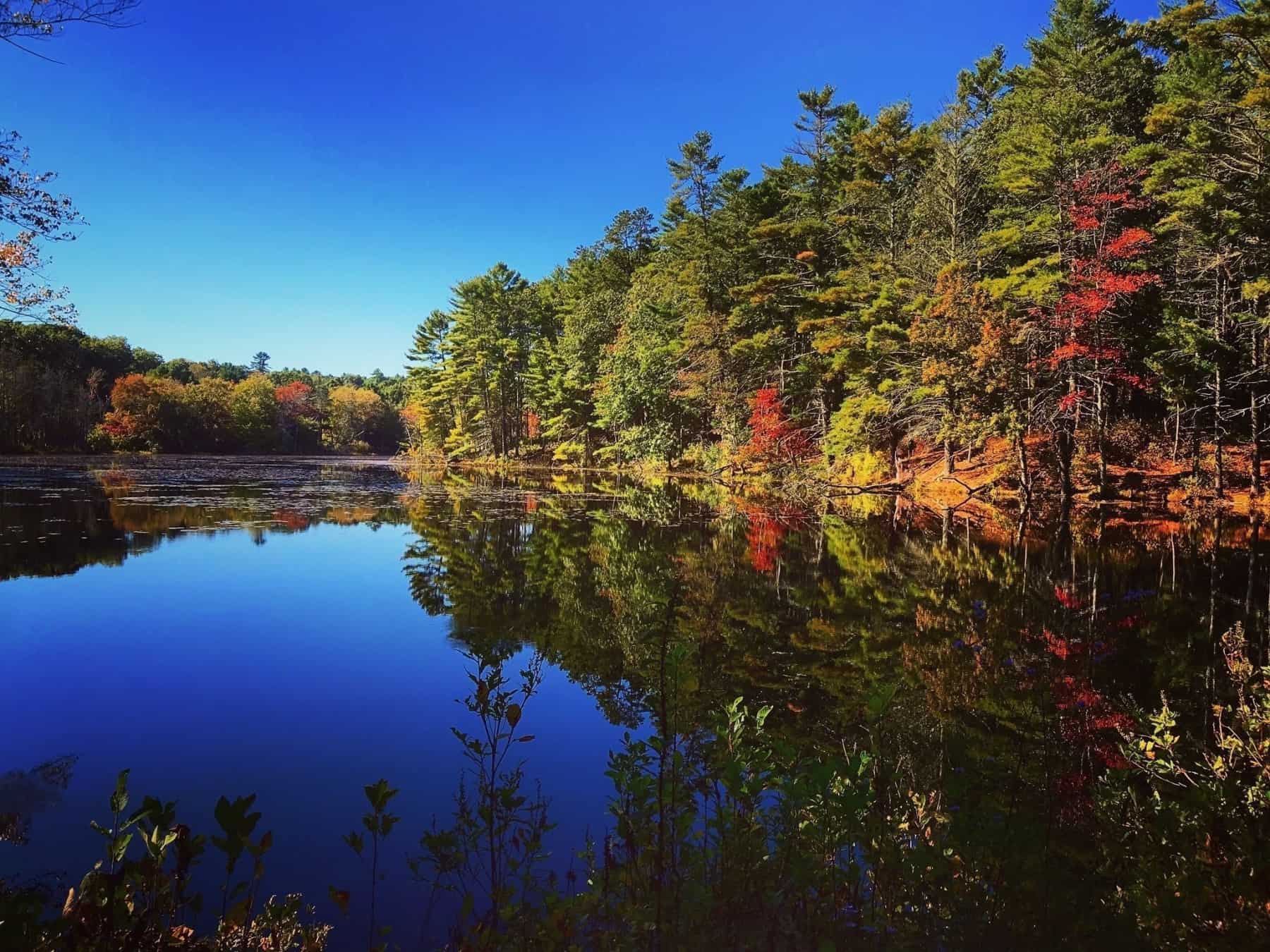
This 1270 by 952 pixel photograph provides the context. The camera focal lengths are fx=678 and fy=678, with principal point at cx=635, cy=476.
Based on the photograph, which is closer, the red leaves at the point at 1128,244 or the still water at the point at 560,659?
the still water at the point at 560,659

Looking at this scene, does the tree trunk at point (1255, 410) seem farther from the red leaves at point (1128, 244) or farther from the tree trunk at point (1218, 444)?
the red leaves at point (1128, 244)

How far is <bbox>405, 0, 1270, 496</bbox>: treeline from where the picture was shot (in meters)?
20.4

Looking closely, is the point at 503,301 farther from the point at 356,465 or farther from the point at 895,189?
the point at 895,189

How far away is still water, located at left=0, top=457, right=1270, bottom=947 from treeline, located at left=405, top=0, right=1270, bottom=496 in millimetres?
7725

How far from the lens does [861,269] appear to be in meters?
28.2

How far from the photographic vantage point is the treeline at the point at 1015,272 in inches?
805

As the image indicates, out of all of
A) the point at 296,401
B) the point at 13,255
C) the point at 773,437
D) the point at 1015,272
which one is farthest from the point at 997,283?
the point at 296,401

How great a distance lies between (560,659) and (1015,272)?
22910 millimetres

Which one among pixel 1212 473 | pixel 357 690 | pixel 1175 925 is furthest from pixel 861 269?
pixel 1175 925

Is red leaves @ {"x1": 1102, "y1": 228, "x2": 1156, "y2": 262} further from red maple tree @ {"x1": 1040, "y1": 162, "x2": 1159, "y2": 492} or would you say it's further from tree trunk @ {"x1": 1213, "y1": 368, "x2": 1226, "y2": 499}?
tree trunk @ {"x1": 1213, "y1": 368, "x2": 1226, "y2": 499}

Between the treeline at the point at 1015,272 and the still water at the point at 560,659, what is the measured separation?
304 inches

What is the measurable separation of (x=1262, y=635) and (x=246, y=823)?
1033 centimetres

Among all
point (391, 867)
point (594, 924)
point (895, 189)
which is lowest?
point (391, 867)

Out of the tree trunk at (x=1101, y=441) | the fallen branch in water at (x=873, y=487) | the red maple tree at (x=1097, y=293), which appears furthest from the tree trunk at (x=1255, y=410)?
the fallen branch in water at (x=873, y=487)
